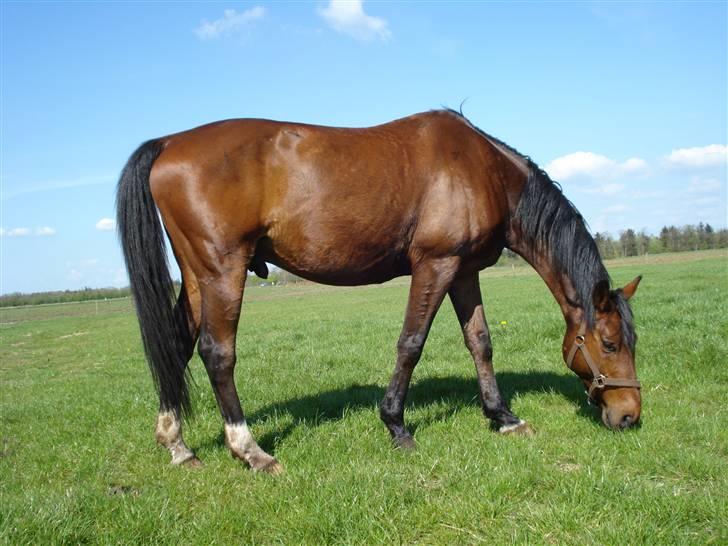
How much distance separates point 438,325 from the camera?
12.2 meters

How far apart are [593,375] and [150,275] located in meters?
3.82

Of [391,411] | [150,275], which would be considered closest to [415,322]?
[391,411]

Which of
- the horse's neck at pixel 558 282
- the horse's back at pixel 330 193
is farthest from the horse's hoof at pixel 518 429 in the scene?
the horse's back at pixel 330 193

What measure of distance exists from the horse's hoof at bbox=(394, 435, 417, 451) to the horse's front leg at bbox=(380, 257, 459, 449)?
65 millimetres

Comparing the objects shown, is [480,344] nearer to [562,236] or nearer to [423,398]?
[423,398]

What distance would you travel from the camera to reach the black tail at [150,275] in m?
4.38

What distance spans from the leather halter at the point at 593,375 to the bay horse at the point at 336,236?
13 millimetres

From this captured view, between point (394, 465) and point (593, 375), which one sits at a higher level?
point (593, 375)

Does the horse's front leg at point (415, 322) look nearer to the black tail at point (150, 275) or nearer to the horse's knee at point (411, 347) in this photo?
the horse's knee at point (411, 347)

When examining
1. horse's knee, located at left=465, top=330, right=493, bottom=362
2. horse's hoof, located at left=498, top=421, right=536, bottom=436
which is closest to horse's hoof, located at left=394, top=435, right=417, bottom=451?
horse's hoof, located at left=498, top=421, right=536, bottom=436

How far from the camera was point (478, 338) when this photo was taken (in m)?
5.47

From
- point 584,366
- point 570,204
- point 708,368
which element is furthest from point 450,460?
point 708,368

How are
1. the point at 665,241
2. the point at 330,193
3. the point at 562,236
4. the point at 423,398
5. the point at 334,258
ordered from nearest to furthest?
the point at 330,193 < the point at 334,258 < the point at 562,236 < the point at 423,398 < the point at 665,241

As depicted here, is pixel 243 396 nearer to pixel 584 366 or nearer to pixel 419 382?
pixel 419 382
